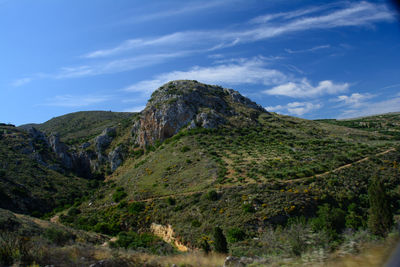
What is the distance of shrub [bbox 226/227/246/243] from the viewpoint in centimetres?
1916

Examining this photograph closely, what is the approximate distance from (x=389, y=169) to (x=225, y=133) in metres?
30.0

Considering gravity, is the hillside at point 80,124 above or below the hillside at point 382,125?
above

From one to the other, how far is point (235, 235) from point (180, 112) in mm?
43396

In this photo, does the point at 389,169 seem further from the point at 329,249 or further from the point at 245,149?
the point at 329,249

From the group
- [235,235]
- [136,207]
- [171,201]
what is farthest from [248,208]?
[136,207]

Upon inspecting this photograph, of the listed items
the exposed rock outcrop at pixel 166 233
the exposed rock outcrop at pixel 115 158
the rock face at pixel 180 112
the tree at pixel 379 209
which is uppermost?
the rock face at pixel 180 112

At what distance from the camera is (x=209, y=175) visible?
3309cm

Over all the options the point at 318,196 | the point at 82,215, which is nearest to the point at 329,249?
the point at 318,196

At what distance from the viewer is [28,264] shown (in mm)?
6941

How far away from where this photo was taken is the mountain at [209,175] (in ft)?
70.2

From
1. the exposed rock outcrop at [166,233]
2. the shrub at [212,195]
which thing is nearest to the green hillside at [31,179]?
the exposed rock outcrop at [166,233]

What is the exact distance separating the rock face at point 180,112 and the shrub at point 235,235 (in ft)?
117

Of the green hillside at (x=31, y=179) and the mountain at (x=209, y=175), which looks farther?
the green hillside at (x=31, y=179)

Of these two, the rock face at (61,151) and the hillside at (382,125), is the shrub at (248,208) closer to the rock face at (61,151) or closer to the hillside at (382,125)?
the rock face at (61,151)
